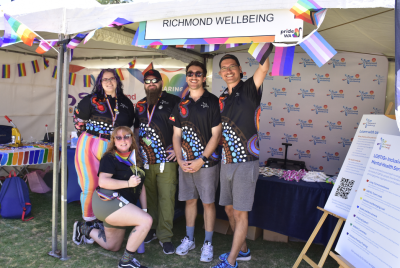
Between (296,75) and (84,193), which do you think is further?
(296,75)

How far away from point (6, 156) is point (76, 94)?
2752 millimetres

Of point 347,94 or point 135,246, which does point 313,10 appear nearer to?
point 135,246

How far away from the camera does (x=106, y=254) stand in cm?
265

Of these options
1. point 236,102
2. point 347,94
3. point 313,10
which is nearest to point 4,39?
point 236,102

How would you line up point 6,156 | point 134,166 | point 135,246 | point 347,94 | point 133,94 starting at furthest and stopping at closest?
point 133,94
point 347,94
point 6,156
point 134,166
point 135,246

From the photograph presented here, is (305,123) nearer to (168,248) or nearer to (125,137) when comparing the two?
(168,248)

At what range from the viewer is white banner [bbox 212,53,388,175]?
4238 millimetres

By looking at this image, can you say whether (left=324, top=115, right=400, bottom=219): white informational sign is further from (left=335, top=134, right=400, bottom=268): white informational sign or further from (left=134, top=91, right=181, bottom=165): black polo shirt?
(left=134, top=91, right=181, bottom=165): black polo shirt

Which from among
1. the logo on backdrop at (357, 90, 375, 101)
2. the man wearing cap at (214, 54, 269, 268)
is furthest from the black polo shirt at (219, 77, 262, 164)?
the logo on backdrop at (357, 90, 375, 101)

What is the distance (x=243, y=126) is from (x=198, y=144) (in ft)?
1.48

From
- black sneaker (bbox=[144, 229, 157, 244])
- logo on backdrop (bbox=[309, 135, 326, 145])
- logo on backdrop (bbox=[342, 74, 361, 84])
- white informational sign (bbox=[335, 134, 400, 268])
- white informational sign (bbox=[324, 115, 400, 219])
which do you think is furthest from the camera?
logo on backdrop (bbox=[309, 135, 326, 145])

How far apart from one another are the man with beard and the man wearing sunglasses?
133 mm

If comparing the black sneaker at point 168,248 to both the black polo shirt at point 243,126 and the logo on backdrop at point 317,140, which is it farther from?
the logo on backdrop at point 317,140

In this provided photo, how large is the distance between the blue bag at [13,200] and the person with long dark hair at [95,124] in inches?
37.8
